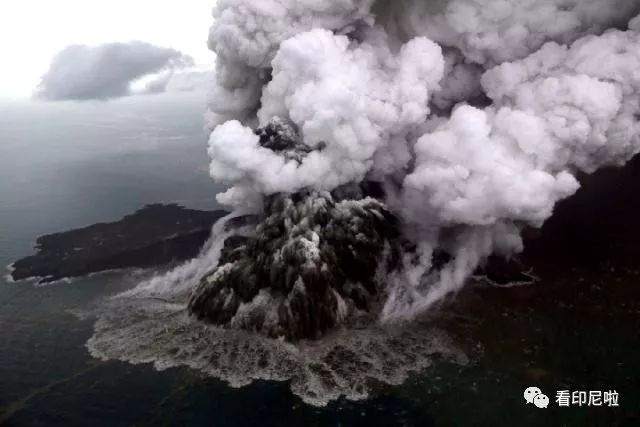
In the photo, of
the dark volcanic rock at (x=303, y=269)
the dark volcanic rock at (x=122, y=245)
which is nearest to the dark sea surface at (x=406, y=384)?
the dark volcanic rock at (x=303, y=269)

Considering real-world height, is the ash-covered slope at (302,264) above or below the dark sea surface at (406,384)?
above

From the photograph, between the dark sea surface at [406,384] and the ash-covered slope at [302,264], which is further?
the ash-covered slope at [302,264]

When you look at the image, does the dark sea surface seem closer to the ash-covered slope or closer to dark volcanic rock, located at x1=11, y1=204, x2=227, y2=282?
the ash-covered slope

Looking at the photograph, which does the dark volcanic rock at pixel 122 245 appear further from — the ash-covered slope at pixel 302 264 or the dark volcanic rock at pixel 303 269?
the dark volcanic rock at pixel 303 269

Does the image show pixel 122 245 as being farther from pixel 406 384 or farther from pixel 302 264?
pixel 406 384

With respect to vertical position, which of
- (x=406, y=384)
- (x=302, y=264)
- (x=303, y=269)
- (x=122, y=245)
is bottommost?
(x=406, y=384)

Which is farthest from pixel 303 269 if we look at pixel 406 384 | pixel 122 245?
pixel 122 245

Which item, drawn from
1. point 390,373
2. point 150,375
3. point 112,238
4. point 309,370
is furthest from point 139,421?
point 112,238

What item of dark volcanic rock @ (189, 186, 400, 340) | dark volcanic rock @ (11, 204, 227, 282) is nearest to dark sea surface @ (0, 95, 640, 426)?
dark volcanic rock @ (189, 186, 400, 340)
